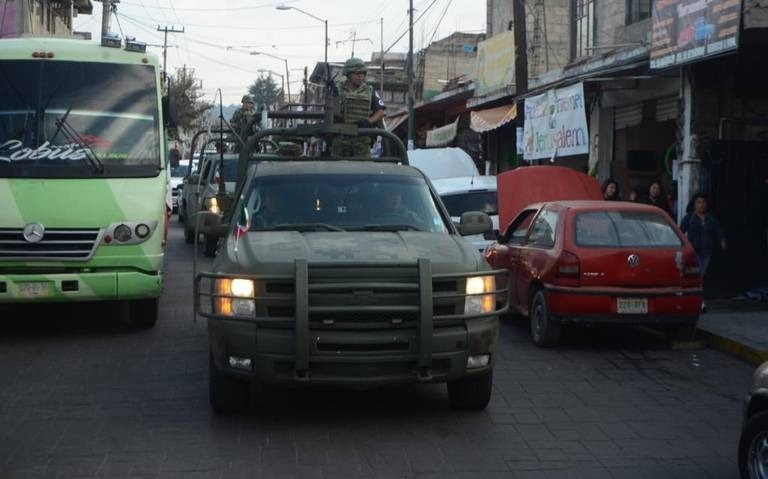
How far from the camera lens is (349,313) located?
21.4 ft

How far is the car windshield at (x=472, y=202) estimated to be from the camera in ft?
48.1

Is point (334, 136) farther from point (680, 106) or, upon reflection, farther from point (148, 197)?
point (680, 106)

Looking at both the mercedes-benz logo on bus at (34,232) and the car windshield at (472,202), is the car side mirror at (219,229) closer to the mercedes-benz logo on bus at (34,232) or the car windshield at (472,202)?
the mercedes-benz logo on bus at (34,232)

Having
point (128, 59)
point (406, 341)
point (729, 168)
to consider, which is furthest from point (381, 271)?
point (729, 168)

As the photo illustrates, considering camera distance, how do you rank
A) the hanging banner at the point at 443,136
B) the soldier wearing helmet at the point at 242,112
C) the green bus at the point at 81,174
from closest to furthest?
the green bus at the point at 81,174
the soldier wearing helmet at the point at 242,112
the hanging banner at the point at 443,136

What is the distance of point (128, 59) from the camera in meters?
11.0

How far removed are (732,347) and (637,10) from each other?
11.4 meters

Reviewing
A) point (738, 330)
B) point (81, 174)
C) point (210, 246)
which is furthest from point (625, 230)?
point (210, 246)

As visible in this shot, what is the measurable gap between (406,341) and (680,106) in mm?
9342

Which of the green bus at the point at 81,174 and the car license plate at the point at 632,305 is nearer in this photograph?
the green bus at the point at 81,174

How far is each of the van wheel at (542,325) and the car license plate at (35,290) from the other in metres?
5.05

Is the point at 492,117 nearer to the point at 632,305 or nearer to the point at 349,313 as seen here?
the point at 632,305

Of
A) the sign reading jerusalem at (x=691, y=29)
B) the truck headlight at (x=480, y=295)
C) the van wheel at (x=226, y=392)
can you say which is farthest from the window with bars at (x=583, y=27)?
the van wheel at (x=226, y=392)

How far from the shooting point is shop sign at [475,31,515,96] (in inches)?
854
